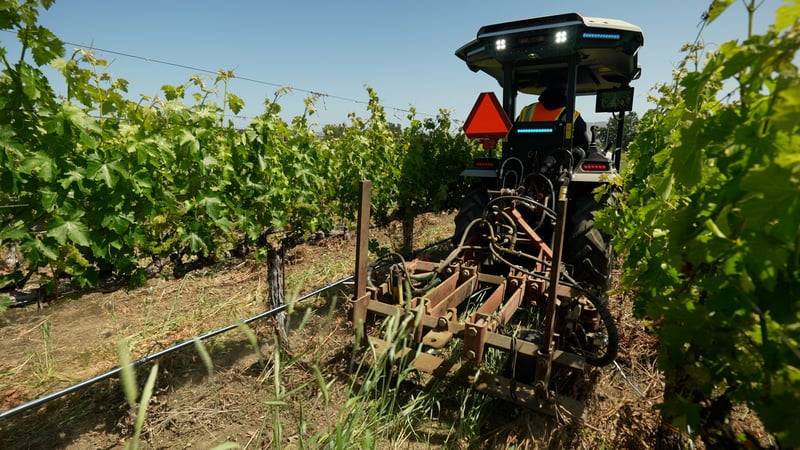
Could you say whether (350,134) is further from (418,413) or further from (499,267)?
(418,413)

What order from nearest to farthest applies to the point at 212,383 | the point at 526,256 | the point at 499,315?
the point at 212,383
the point at 499,315
the point at 526,256

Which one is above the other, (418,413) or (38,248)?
(38,248)

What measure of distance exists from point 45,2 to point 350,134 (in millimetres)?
3944

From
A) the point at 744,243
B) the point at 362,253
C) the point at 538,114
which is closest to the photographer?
the point at 744,243

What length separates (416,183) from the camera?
19.3ft

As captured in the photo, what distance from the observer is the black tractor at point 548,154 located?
3.19m

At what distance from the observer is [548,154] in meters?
3.82

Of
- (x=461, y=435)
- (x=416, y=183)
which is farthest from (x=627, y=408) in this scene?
(x=416, y=183)

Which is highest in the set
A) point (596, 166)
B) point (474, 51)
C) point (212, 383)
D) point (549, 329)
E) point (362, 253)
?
point (474, 51)

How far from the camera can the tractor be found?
233 centimetres

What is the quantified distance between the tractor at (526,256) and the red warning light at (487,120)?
0.01 metres

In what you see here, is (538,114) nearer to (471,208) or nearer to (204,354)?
(471,208)

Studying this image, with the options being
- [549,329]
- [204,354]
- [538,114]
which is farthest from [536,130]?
[204,354]

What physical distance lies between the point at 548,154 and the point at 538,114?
56 cm
